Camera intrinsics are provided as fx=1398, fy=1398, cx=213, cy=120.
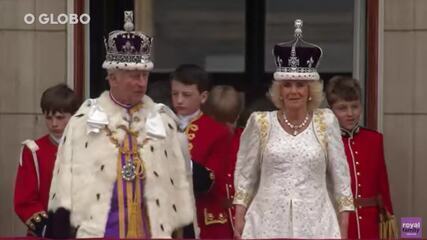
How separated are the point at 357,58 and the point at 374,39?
7.3 inches

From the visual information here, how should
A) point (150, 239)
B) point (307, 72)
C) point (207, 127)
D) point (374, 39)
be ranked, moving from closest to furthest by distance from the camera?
point (150, 239) → point (307, 72) → point (207, 127) → point (374, 39)

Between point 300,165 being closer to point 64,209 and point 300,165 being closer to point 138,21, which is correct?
point 64,209

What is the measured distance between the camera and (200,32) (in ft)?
32.8

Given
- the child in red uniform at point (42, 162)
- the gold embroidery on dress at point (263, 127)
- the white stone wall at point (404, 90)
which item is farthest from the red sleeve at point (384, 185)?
the child in red uniform at point (42, 162)

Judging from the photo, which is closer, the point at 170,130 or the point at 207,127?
the point at 170,130

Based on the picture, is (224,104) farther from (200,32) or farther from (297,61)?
(297,61)

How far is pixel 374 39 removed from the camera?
388 inches

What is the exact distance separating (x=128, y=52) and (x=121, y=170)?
658 millimetres

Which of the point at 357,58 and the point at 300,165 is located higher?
the point at 357,58

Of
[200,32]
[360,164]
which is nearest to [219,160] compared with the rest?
[360,164]

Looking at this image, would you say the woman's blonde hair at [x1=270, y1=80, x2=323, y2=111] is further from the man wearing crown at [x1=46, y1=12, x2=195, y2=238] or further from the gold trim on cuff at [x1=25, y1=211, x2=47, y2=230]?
the gold trim on cuff at [x1=25, y1=211, x2=47, y2=230]

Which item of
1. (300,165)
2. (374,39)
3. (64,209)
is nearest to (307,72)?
(300,165)

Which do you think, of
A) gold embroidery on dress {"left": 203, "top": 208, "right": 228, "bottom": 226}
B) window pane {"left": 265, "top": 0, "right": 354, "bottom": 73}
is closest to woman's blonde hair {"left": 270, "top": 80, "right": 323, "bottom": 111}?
gold embroidery on dress {"left": 203, "top": 208, "right": 228, "bottom": 226}

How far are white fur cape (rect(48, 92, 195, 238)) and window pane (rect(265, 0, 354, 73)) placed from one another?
268 cm
